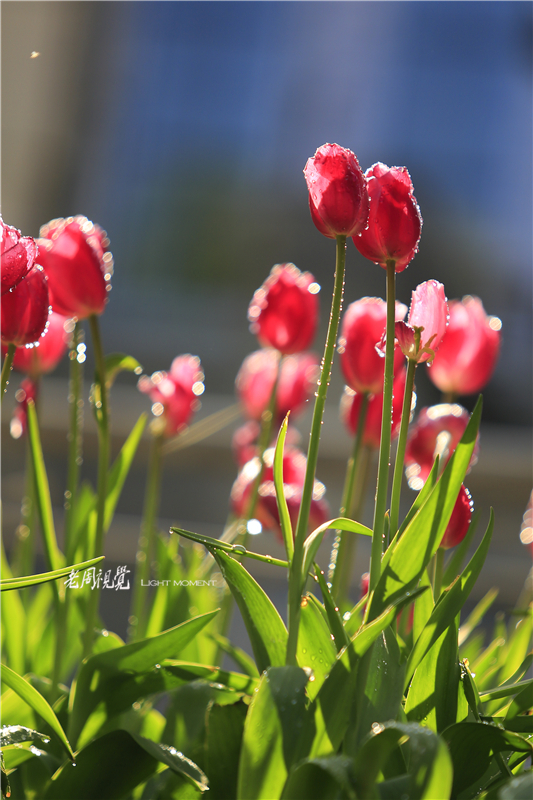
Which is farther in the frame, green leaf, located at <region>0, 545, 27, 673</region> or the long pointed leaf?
green leaf, located at <region>0, 545, 27, 673</region>

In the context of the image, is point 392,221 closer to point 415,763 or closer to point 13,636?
point 415,763

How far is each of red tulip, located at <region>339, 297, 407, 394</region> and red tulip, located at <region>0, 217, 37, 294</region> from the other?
15 cm

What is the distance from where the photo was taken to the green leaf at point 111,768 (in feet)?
0.73

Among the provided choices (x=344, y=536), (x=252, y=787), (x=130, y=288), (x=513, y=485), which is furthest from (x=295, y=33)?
(x=252, y=787)

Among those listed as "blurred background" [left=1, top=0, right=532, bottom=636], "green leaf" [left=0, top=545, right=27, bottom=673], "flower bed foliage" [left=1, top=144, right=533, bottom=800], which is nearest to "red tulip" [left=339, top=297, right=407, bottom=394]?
"flower bed foliage" [left=1, top=144, right=533, bottom=800]

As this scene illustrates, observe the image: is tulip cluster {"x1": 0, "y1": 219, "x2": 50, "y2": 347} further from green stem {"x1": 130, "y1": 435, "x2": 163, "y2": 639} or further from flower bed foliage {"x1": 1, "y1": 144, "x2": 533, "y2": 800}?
green stem {"x1": 130, "y1": 435, "x2": 163, "y2": 639}

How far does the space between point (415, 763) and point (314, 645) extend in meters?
0.07

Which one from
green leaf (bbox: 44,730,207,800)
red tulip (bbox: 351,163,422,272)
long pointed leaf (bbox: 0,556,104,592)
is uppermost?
red tulip (bbox: 351,163,422,272)

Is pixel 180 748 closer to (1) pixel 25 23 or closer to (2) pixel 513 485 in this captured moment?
(1) pixel 25 23

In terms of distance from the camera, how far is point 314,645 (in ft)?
0.76

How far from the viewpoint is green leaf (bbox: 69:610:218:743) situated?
246 mm

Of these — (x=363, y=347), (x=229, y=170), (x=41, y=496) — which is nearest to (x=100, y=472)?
(x=41, y=496)

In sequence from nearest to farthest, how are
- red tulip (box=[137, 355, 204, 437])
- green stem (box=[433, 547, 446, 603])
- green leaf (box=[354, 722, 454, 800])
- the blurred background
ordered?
green leaf (box=[354, 722, 454, 800]), green stem (box=[433, 547, 446, 603]), red tulip (box=[137, 355, 204, 437]), the blurred background

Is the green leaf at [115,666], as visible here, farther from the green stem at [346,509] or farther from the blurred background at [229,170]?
the blurred background at [229,170]
